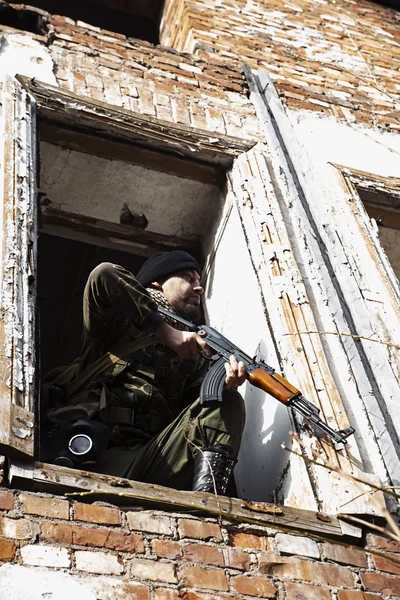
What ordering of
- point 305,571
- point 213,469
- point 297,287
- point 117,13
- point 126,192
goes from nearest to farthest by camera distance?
point 305,571 < point 213,469 < point 297,287 < point 126,192 < point 117,13

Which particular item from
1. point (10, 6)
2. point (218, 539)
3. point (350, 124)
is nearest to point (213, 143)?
point (350, 124)

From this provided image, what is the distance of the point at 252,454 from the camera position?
14.2ft

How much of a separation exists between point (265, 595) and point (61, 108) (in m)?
2.97

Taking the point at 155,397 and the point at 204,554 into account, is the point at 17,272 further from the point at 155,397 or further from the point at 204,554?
the point at 204,554

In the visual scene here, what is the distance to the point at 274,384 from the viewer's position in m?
3.83

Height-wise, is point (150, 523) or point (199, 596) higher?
point (150, 523)

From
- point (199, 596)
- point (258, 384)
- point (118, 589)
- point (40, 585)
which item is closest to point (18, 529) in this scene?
point (40, 585)

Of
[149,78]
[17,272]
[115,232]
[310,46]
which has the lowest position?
[17,272]

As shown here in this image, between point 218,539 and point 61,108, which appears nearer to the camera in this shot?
point 218,539

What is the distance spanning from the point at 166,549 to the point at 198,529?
17 centimetres

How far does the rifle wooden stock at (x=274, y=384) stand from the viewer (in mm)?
3791

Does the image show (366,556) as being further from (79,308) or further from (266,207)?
(79,308)

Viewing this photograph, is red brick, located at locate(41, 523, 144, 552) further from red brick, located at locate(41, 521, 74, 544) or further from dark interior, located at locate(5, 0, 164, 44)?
dark interior, located at locate(5, 0, 164, 44)

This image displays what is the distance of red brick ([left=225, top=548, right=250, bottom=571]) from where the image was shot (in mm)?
3219
